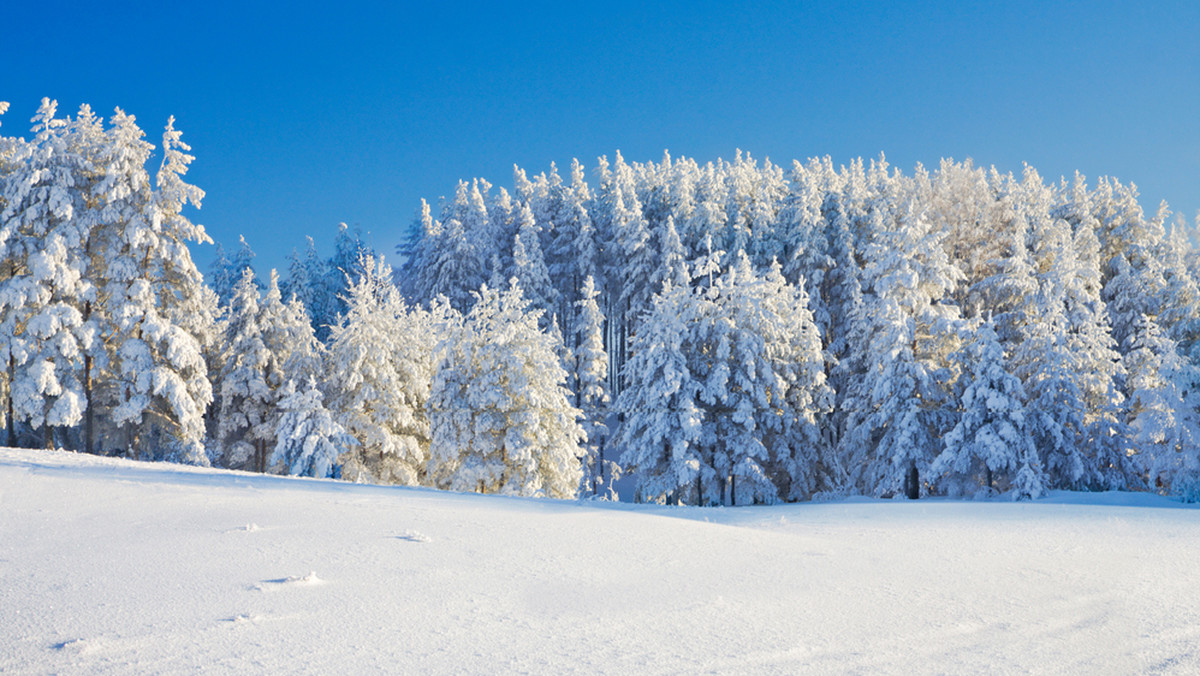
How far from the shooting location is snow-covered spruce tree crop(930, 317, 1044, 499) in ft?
65.3

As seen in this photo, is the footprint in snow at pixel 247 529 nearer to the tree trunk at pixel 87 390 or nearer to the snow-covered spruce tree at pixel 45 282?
the snow-covered spruce tree at pixel 45 282

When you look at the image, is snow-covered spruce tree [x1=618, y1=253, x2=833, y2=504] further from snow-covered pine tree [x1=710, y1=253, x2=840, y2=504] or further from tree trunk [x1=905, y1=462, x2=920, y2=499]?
tree trunk [x1=905, y1=462, x2=920, y2=499]

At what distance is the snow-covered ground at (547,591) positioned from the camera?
4.07 meters

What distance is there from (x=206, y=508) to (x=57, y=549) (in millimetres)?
2095

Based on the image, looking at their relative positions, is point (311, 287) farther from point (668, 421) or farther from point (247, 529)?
point (247, 529)

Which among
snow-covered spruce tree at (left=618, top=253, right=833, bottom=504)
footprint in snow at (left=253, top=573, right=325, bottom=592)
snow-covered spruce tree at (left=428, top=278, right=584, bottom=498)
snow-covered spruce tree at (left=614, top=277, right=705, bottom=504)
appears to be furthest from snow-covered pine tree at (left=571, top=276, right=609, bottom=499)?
footprint in snow at (left=253, top=573, right=325, bottom=592)

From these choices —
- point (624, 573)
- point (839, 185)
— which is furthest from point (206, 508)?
point (839, 185)

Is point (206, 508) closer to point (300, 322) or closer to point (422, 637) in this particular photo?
point (422, 637)

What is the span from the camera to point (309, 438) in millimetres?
21922

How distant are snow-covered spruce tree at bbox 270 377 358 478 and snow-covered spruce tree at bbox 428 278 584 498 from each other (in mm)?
3110

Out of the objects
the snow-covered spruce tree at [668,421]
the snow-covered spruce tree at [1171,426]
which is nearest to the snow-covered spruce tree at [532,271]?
the snow-covered spruce tree at [668,421]

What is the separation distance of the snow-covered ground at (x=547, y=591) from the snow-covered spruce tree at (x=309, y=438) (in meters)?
12.6

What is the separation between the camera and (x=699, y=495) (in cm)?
2342

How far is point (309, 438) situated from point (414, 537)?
16.6 meters
